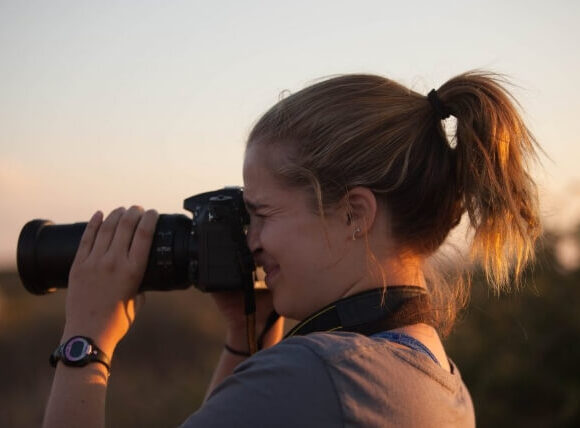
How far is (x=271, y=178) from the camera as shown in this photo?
1642mm

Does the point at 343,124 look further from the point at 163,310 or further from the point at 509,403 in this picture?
the point at 163,310

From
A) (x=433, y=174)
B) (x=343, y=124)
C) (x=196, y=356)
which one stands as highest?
(x=343, y=124)

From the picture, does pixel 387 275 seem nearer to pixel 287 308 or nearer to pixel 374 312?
pixel 374 312

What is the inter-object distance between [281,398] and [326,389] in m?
0.07

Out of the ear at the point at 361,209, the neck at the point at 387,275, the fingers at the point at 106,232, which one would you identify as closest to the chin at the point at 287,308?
the neck at the point at 387,275

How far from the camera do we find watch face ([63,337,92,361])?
5.20 ft

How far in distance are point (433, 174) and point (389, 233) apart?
0.18 m

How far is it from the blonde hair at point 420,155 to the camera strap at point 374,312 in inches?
5.8

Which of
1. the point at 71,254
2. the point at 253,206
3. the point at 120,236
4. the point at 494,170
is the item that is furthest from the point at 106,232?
the point at 494,170

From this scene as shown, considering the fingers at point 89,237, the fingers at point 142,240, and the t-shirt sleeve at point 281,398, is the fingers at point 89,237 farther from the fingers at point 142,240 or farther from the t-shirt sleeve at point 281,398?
the t-shirt sleeve at point 281,398

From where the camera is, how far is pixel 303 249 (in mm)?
1567

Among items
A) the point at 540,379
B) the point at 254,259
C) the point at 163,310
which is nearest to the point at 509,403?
the point at 540,379

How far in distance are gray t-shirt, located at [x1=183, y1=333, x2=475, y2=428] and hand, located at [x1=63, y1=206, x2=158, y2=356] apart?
51 cm

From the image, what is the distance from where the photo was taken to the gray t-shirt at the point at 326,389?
3.91 ft
